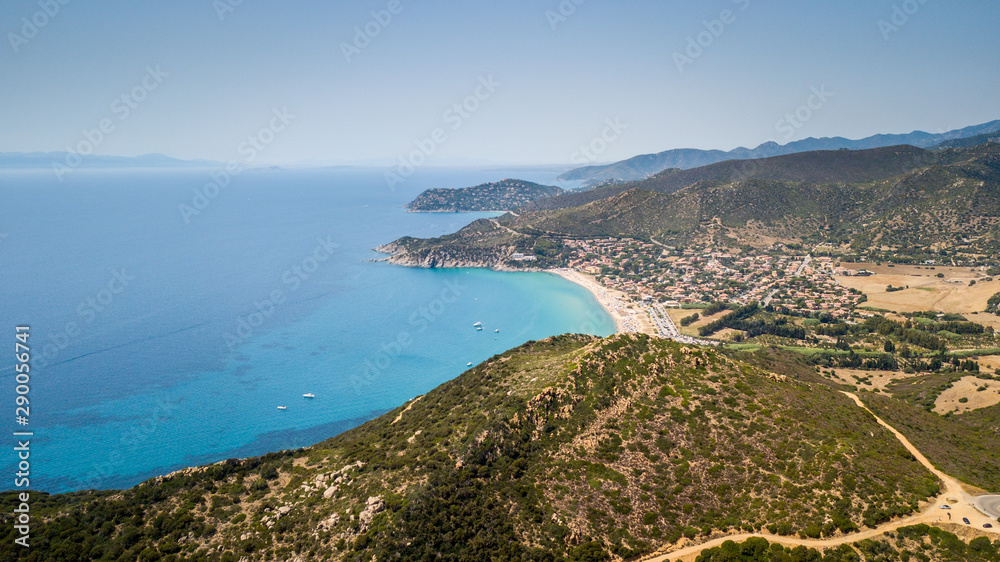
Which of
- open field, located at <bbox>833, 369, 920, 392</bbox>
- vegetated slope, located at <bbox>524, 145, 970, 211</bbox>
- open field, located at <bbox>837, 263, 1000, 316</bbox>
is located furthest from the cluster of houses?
vegetated slope, located at <bbox>524, 145, 970, 211</bbox>

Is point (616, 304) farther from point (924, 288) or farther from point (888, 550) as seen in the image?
point (888, 550)

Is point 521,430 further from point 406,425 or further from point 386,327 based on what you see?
point 386,327

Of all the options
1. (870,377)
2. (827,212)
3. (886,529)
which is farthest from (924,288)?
(886,529)

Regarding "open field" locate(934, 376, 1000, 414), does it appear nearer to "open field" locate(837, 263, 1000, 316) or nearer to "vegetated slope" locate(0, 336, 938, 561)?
"vegetated slope" locate(0, 336, 938, 561)

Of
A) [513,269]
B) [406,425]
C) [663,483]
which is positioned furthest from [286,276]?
[663,483]

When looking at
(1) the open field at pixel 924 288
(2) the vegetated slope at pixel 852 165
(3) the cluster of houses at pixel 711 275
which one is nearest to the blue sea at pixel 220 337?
(3) the cluster of houses at pixel 711 275

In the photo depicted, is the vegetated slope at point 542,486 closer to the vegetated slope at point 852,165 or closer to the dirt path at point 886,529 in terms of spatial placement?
the dirt path at point 886,529
